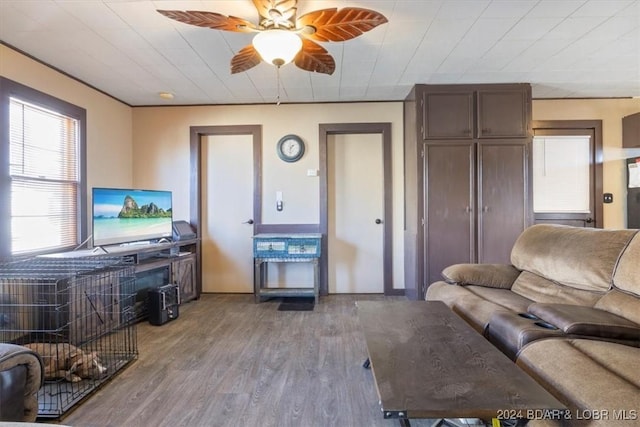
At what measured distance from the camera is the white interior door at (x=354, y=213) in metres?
4.30

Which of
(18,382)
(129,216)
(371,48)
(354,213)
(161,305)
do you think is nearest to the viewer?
(18,382)

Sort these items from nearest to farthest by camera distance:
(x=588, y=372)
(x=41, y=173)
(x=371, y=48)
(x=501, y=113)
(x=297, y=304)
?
1. (x=588, y=372)
2. (x=371, y=48)
3. (x=41, y=173)
4. (x=501, y=113)
5. (x=297, y=304)

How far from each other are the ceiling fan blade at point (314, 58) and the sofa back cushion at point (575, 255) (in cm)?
210

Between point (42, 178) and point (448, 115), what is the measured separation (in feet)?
13.6

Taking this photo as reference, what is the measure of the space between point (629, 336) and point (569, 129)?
11.8 ft

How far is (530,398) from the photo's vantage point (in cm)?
107

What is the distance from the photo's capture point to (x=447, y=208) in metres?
3.63

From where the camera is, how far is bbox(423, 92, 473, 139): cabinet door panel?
3.59 meters

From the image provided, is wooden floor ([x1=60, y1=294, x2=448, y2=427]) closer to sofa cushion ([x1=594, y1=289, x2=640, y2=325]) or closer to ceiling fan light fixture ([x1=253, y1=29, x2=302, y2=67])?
sofa cushion ([x1=594, y1=289, x2=640, y2=325])

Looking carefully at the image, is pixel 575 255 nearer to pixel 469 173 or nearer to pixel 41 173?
pixel 469 173

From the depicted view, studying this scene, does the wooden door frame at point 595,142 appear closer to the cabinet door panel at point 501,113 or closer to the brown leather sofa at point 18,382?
the cabinet door panel at point 501,113

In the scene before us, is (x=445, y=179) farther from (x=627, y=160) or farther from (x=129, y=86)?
(x=129, y=86)

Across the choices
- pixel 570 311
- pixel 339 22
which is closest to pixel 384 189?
pixel 339 22

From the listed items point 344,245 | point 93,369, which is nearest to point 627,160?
point 344,245
